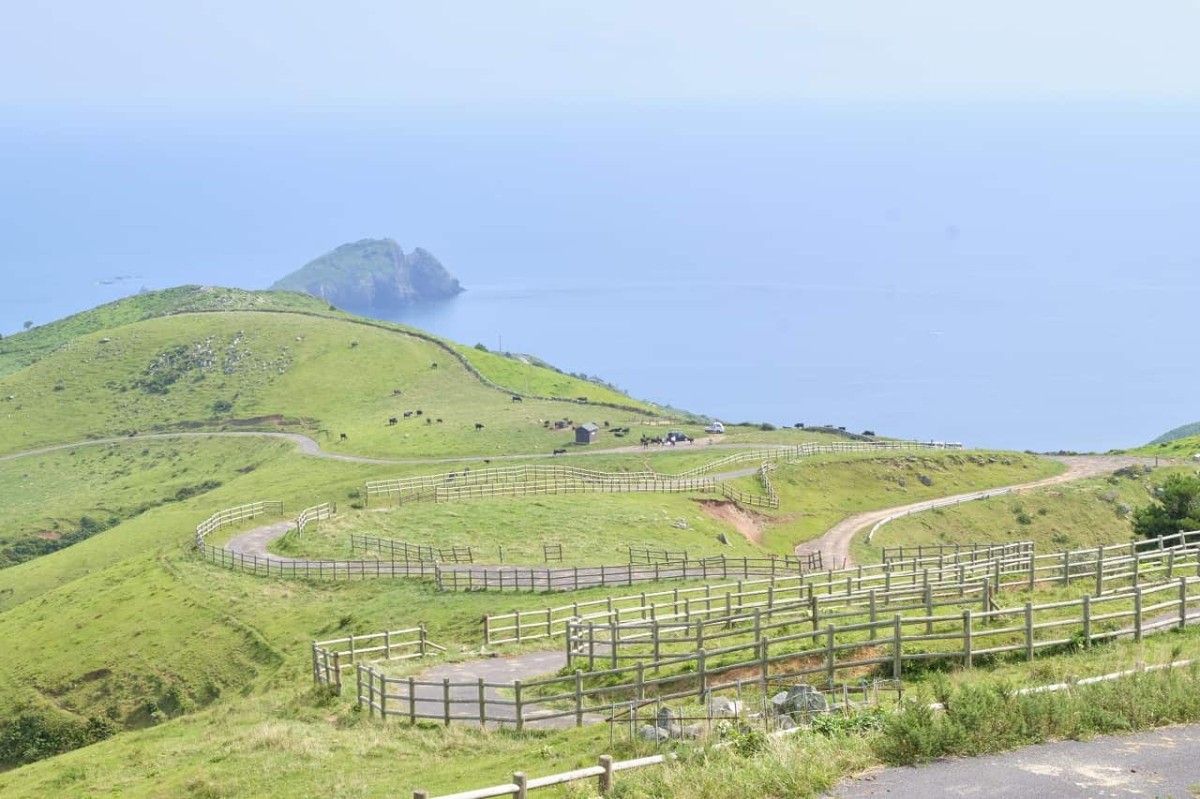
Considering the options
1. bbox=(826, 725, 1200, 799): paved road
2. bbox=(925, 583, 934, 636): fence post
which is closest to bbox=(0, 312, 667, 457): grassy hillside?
bbox=(925, 583, 934, 636): fence post

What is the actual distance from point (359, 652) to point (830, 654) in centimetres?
1740

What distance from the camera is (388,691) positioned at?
33.1 meters

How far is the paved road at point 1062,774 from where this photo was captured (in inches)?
752

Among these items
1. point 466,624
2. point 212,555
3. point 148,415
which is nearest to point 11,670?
point 212,555

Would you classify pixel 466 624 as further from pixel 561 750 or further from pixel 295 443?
pixel 295 443

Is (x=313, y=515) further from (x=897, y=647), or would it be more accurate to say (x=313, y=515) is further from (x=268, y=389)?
(x=268, y=389)

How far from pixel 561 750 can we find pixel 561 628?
15025 millimetres

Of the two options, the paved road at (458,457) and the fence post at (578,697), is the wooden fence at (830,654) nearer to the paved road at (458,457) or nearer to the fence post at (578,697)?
the fence post at (578,697)

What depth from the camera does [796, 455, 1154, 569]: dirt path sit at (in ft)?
243

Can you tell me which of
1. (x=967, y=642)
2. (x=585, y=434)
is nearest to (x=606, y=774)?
(x=967, y=642)

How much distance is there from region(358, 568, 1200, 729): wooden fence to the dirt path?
3281 cm

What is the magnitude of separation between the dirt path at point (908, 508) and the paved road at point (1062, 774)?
135 feet

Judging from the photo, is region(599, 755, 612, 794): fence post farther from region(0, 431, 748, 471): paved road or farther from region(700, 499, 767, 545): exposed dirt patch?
region(0, 431, 748, 471): paved road

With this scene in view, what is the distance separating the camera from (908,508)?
8738 cm
